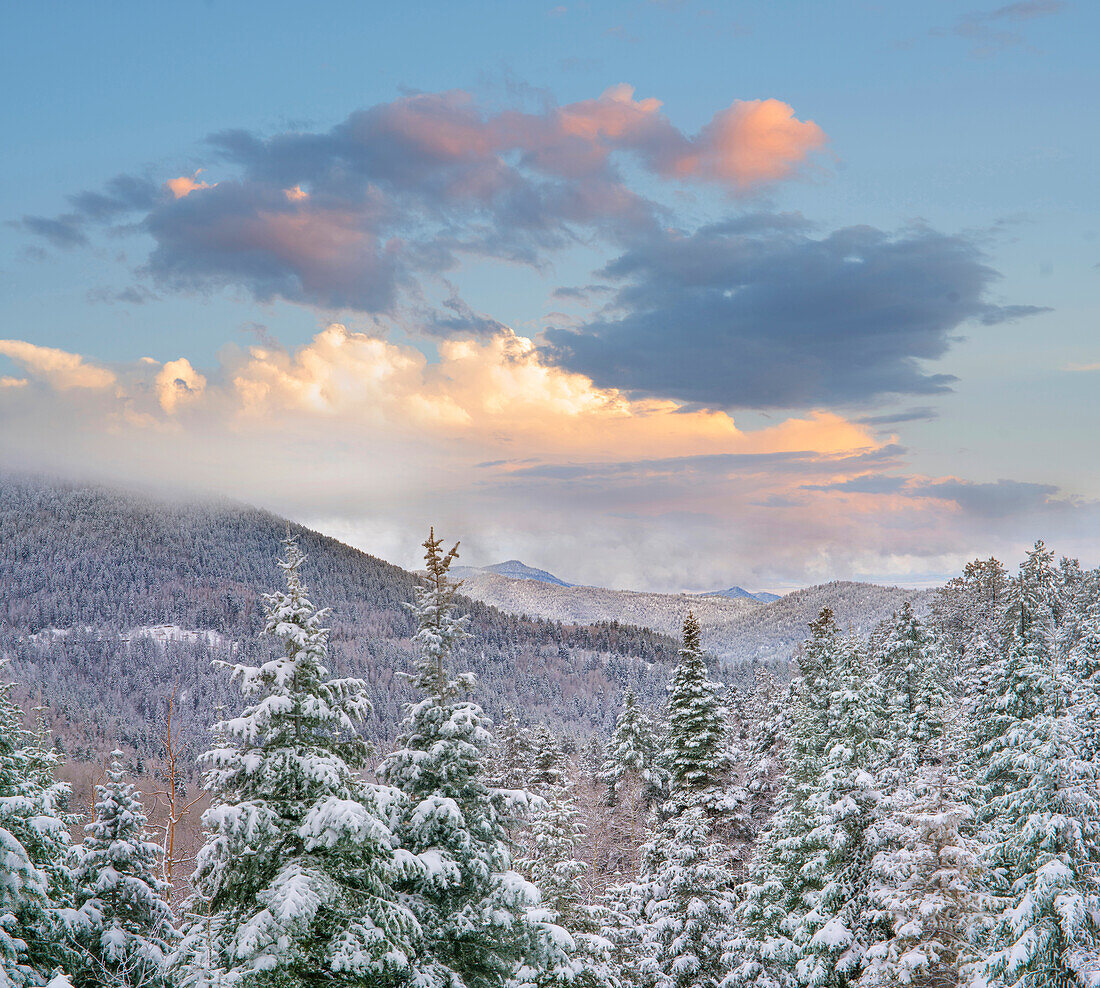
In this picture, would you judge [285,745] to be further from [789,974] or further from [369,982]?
[789,974]

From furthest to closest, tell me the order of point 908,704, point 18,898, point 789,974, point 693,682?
point 908,704 → point 693,682 → point 789,974 → point 18,898

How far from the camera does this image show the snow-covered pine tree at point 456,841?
15609 millimetres

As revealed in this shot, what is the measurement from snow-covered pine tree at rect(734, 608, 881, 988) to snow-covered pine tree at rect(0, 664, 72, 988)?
18070mm

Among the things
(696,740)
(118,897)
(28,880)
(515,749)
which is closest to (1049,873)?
(696,740)

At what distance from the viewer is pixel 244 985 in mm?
12055

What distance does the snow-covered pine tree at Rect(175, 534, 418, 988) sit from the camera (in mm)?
12305

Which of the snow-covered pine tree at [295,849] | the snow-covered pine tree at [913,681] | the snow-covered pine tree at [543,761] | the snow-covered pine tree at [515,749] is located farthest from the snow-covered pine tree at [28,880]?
the snow-covered pine tree at [913,681]

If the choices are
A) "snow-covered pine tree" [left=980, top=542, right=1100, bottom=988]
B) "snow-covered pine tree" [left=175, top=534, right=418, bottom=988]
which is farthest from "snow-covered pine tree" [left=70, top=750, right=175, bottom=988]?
"snow-covered pine tree" [left=980, top=542, right=1100, bottom=988]

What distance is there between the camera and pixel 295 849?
44.6 feet

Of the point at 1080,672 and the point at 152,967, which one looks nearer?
the point at 152,967

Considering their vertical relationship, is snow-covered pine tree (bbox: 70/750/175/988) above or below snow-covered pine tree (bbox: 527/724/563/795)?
above

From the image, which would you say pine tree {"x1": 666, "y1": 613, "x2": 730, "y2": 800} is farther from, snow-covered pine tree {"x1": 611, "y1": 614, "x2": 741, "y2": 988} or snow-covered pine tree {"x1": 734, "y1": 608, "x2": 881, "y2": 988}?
snow-covered pine tree {"x1": 734, "y1": 608, "x2": 881, "y2": 988}

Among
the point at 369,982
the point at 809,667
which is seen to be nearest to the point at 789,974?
the point at 369,982

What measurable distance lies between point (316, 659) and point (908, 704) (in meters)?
47.0
